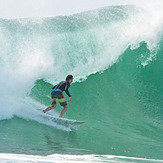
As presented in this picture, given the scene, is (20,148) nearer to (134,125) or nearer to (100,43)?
(134,125)

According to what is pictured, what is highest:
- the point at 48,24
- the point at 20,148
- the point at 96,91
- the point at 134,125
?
the point at 48,24

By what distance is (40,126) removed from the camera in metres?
8.61

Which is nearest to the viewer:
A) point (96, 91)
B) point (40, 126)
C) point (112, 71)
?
point (40, 126)

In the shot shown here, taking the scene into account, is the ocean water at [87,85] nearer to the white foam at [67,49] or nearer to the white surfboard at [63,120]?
the white foam at [67,49]

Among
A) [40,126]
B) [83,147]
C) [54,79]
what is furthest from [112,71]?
[83,147]

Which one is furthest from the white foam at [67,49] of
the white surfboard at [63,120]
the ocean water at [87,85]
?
the white surfboard at [63,120]

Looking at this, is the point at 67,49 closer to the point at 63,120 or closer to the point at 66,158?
the point at 63,120

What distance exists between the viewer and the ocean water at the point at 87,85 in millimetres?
6883

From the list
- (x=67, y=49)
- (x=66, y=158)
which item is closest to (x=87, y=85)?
(x=67, y=49)

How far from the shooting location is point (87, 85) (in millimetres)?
11922

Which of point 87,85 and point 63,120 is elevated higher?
point 87,85

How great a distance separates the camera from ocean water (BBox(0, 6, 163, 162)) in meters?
6.88

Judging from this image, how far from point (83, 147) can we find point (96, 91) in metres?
4.85

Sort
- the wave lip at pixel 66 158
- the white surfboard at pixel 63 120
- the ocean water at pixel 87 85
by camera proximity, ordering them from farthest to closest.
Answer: the white surfboard at pixel 63 120, the ocean water at pixel 87 85, the wave lip at pixel 66 158
